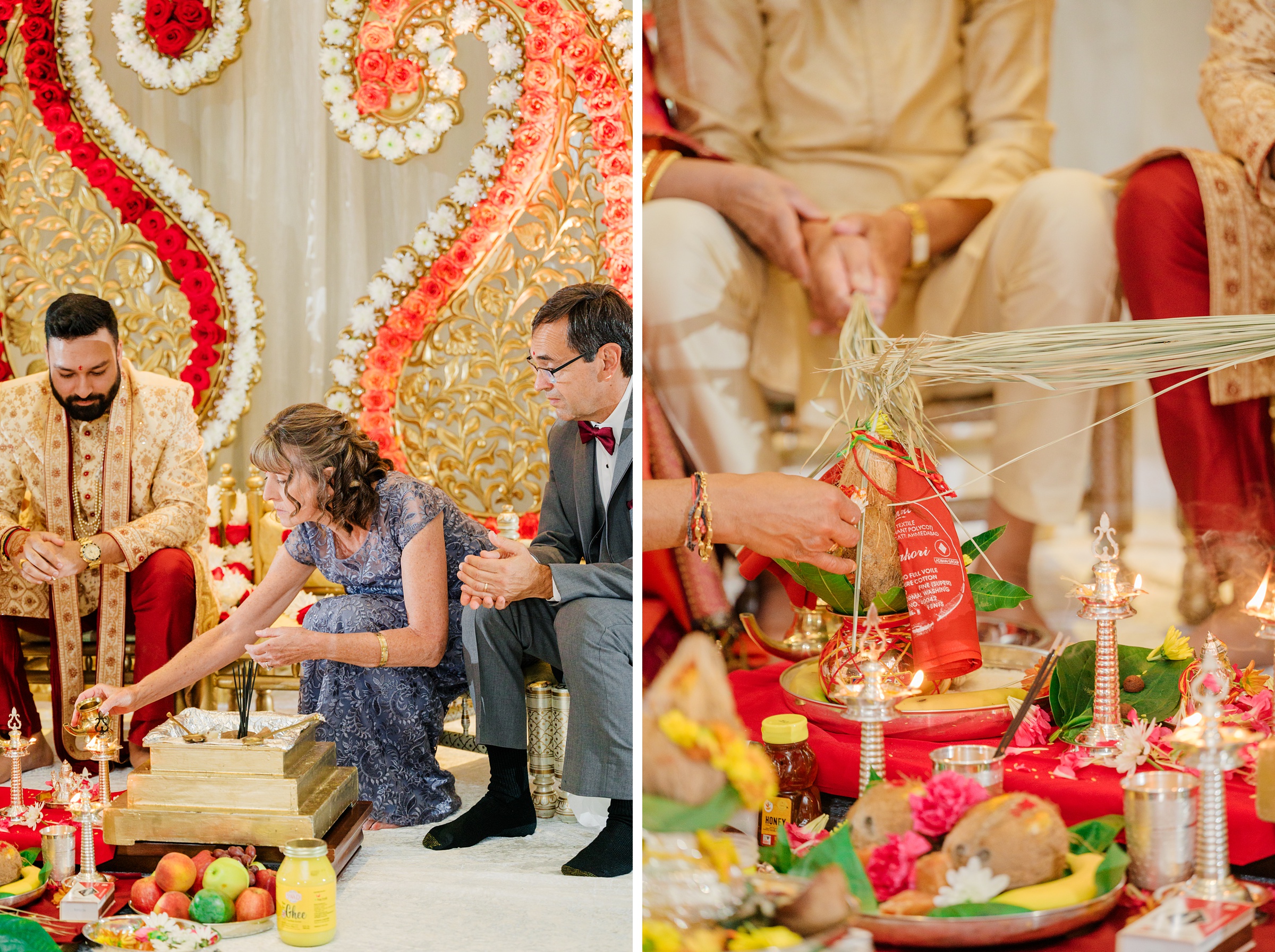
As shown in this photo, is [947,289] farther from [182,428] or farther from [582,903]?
[182,428]

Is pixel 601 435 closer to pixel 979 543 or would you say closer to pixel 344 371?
pixel 979 543

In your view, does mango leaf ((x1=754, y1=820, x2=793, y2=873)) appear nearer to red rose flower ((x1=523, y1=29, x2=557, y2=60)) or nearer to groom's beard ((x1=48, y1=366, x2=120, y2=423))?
groom's beard ((x1=48, y1=366, x2=120, y2=423))

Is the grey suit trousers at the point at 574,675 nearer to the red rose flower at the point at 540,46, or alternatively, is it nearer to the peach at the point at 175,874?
the peach at the point at 175,874

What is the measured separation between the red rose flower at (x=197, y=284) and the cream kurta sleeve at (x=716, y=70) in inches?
82.9

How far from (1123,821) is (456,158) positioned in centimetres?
315

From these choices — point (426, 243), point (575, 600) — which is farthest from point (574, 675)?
point (426, 243)

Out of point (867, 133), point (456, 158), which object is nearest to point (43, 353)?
point (456, 158)

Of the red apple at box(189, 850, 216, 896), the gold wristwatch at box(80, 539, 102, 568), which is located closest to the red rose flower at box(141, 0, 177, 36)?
the gold wristwatch at box(80, 539, 102, 568)

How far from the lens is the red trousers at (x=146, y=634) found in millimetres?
3207

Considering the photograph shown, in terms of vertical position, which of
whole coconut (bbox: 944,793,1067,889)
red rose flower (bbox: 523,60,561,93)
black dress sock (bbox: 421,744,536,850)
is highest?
red rose flower (bbox: 523,60,561,93)

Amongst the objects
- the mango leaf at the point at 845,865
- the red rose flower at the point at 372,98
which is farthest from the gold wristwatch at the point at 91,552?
the mango leaf at the point at 845,865

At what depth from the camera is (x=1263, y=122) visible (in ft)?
8.97

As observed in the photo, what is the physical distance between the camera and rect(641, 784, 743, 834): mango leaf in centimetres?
131

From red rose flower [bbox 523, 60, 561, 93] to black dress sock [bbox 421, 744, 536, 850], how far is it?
2234mm
